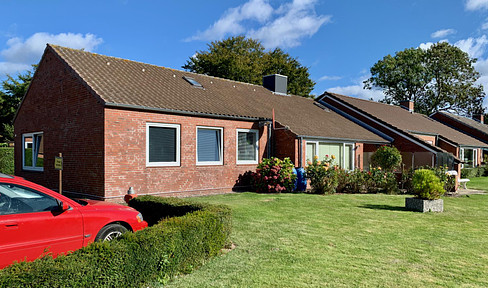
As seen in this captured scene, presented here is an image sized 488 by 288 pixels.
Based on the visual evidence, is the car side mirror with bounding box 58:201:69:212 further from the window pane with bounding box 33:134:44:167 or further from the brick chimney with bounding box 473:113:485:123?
the brick chimney with bounding box 473:113:485:123

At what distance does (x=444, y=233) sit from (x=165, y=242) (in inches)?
251

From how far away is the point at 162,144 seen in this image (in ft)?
43.9

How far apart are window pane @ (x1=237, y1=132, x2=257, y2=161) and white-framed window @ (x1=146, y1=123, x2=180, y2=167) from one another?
3190mm

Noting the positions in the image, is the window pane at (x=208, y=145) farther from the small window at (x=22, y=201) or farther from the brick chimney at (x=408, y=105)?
the brick chimney at (x=408, y=105)

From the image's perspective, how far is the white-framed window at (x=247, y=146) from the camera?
15992 mm

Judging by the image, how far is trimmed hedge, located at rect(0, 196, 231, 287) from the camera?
3.68 m

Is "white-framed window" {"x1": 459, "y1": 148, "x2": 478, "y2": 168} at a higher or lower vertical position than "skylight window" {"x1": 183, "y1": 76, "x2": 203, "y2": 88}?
lower

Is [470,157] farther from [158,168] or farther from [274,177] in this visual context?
[158,168]

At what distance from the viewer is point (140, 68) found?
17.1 meters

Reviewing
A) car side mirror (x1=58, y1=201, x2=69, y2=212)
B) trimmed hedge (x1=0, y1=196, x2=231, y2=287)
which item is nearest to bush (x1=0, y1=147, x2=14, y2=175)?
car side mirror (x1=58, y1=201, x2=69, y2=212)

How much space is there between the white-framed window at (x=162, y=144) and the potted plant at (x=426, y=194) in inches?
318

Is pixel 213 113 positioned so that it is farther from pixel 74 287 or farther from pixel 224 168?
pixel 74 287

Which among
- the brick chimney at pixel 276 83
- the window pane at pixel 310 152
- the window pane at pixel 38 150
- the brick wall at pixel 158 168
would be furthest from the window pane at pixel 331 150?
the window pane at pixel 38 150

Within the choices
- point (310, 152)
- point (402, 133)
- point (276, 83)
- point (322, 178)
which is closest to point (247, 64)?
point (276, 83)
